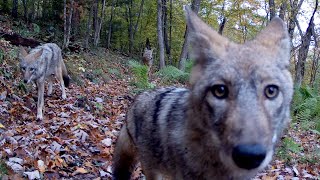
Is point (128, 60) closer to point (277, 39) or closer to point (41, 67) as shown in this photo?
point (41, 67)

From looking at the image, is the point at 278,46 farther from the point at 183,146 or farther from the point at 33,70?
the point at 33,70

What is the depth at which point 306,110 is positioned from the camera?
377 inches

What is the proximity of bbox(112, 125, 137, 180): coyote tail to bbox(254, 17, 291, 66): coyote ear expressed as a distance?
1931 mm

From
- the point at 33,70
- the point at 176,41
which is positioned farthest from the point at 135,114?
the point at 176,41

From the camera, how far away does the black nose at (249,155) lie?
7.36 feet

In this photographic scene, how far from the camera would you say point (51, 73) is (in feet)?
34.9

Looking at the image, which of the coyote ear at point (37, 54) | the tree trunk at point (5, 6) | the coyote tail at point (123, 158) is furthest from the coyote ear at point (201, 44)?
the tree trunk at point (5, 6)

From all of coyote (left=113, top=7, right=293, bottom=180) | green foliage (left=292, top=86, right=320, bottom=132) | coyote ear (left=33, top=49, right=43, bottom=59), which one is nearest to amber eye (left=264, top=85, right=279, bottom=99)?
coyote (left=113, top=7, right=293, bottom=180)

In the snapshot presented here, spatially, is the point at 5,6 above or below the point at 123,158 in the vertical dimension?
above

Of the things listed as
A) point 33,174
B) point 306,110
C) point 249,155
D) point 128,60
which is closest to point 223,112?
point 249,155

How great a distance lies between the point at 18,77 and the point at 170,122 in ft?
25.1

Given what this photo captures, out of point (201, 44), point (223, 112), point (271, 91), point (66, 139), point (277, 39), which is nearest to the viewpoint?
point (223, 112)

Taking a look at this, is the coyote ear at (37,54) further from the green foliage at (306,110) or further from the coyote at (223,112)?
the green foliage at (306,110)

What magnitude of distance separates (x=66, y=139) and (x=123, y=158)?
7.08 ft
